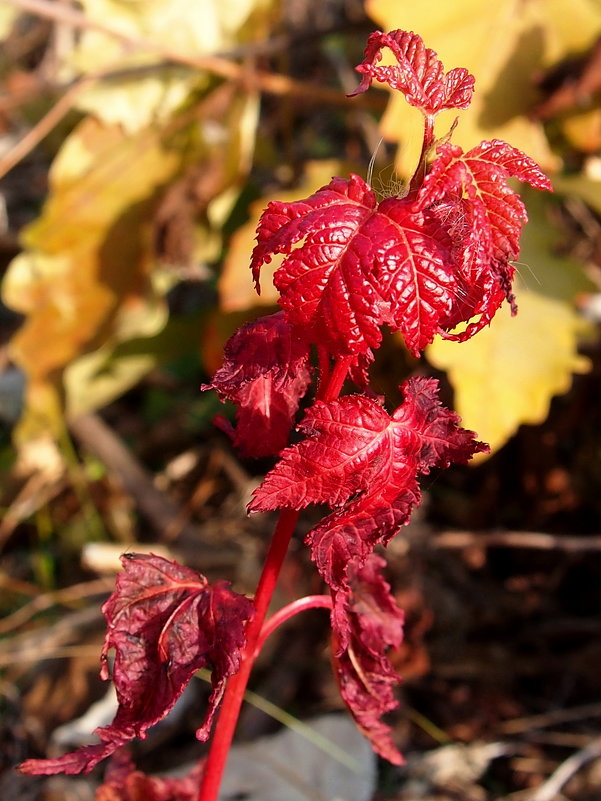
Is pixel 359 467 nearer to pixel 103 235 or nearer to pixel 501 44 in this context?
pixel 501 44

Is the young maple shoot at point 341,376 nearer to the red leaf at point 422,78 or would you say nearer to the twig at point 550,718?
the red leaf at point 422,78

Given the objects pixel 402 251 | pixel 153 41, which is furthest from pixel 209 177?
pixel 402 251

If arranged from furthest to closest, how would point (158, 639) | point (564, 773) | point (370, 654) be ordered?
point (564, 773), point (370, 654), point (158, 639)

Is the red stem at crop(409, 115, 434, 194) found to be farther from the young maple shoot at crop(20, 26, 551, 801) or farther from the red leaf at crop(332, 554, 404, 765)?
the red leaf at crop(332, 554, 404, 765)

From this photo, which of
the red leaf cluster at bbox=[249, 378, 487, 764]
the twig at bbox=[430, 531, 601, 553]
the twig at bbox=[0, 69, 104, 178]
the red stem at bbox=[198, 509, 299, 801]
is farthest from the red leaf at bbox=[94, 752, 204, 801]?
the twig at bbox=[0, 69, 104, 178]

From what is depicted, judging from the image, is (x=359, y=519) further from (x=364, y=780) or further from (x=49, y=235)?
(x=49, y=235)

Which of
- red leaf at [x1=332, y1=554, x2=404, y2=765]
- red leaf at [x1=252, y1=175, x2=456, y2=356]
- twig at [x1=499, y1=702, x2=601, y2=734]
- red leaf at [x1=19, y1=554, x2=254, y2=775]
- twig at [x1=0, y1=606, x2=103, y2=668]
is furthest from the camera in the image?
twig at [x1=0, y1=606, x2=103, y2=668]
